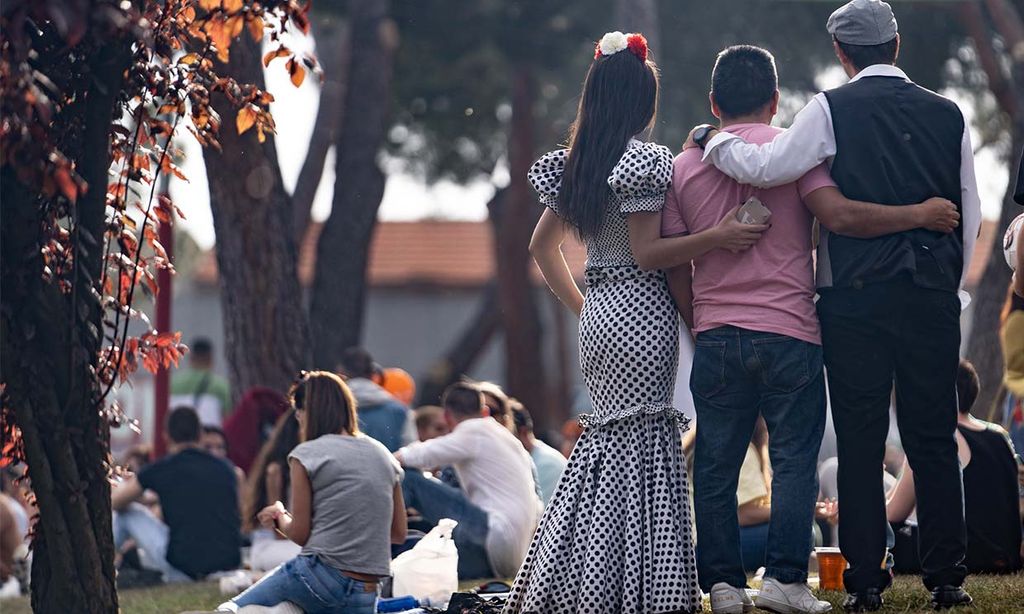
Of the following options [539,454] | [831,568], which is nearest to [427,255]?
[539,454]

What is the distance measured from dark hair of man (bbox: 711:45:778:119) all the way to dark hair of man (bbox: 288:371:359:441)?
2313mm

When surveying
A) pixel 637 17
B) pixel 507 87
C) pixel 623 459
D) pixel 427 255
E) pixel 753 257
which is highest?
pixel 507 87

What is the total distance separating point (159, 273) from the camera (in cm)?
1430

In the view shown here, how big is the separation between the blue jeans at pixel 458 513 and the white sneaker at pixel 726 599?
148 inches

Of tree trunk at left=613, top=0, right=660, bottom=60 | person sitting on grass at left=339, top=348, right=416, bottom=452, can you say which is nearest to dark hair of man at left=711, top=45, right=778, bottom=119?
person sitting on grass at left=339, top=348, right=416, bottom=452

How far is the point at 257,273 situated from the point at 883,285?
7.80m

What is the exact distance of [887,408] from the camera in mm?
5230

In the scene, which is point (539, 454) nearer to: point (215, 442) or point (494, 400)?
point (494, 400)

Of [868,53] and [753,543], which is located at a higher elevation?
[868,53]

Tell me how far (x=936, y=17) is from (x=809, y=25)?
1827mm

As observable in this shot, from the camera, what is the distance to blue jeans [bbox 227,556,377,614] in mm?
6543

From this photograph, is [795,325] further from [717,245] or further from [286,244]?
[286,244]

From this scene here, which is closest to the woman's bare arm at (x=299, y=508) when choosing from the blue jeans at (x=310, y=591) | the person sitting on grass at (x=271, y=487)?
the blue jeans at (x=310, y=591)

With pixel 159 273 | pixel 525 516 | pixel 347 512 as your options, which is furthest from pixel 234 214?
pixel 347 512
